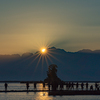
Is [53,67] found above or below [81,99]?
above

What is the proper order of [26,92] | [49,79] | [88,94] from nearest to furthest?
1. [88,94]
2. [26,92]
3. [49,79]

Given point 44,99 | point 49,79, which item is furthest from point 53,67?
point 44,99

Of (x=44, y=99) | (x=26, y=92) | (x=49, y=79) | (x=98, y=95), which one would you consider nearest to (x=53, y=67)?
(x=49, y=79)

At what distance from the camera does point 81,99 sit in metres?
74.6

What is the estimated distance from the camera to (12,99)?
77.1m

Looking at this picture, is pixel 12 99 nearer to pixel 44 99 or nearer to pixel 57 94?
pixel 44 99

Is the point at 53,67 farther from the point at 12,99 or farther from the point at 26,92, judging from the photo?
the point at 12,99

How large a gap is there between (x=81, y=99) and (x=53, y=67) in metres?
65.2

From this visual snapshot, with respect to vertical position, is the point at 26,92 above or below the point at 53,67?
below

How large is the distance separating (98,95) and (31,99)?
21668 mm

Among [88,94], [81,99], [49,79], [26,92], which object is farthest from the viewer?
[49,79]

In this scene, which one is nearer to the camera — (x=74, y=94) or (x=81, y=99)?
(x=81, y=99)

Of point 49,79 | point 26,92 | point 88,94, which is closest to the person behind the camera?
point 88,94

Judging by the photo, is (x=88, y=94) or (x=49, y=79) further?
(x=49, y=79)
